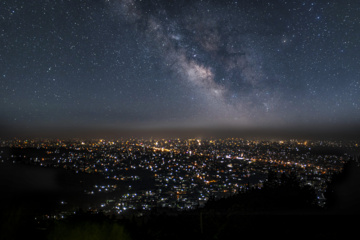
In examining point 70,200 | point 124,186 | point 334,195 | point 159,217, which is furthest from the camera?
point 124,186

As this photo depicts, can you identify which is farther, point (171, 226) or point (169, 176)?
point (169, 176)

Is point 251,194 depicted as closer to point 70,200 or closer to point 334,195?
point 334,195

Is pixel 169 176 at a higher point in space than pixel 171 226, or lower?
lower

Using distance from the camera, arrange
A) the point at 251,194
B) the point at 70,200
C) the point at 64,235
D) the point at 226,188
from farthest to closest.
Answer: the point at 226,188
the point at 70,200
the point at 251,194
the point at 64,235

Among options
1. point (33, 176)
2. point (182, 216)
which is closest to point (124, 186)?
point (33, 176)

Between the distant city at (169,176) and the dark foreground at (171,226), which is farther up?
the dark foreground at (171,226)

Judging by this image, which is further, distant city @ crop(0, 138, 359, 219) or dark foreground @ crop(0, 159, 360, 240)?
distant city @ crop(0, 138, 359, 219)

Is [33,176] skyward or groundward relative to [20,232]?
groundward

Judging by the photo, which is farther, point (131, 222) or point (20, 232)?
point (131, 222)

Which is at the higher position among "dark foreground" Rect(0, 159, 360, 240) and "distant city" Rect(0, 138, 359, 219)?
"dark foreground" Rect(0, 159, 360, 240)

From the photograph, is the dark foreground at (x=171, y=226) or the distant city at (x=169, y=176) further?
the distant city at (x=169, y=176)

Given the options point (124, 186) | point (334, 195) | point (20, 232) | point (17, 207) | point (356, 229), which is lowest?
point (124, 186)
